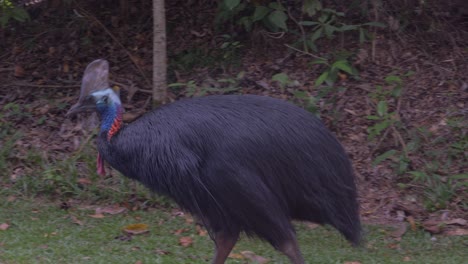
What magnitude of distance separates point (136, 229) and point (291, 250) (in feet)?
6.15

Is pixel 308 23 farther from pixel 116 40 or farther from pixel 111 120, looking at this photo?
pixel 111 120

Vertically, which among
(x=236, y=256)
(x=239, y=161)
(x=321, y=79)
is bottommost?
(x=236, y=256)

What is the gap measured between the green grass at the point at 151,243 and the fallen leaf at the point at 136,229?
0.05m

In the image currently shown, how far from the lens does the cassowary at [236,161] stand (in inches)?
167

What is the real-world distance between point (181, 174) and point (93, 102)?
82cm

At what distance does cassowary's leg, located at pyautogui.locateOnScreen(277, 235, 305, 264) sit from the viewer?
4465 millimetres

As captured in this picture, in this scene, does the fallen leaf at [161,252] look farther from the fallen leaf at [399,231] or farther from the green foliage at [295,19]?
the green foliage at [295,19]

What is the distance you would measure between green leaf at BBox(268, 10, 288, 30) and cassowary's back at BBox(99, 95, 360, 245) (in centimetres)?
351

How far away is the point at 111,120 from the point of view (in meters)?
4.58

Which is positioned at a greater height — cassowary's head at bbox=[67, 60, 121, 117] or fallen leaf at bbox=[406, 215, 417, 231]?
cassowary's head at bbox=[67, 60, 121, 117]

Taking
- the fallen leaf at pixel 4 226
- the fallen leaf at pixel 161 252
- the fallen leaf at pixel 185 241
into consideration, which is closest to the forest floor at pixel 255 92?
the fallen leaf at pixel 4 226

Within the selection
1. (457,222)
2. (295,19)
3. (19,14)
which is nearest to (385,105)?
(457,222)

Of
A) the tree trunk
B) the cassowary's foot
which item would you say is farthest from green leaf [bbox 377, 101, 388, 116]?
the cassowary's foot

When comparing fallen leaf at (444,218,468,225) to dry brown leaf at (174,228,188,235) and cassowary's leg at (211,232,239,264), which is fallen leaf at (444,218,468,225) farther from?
cassowary's leg at (211,232,239,264)
